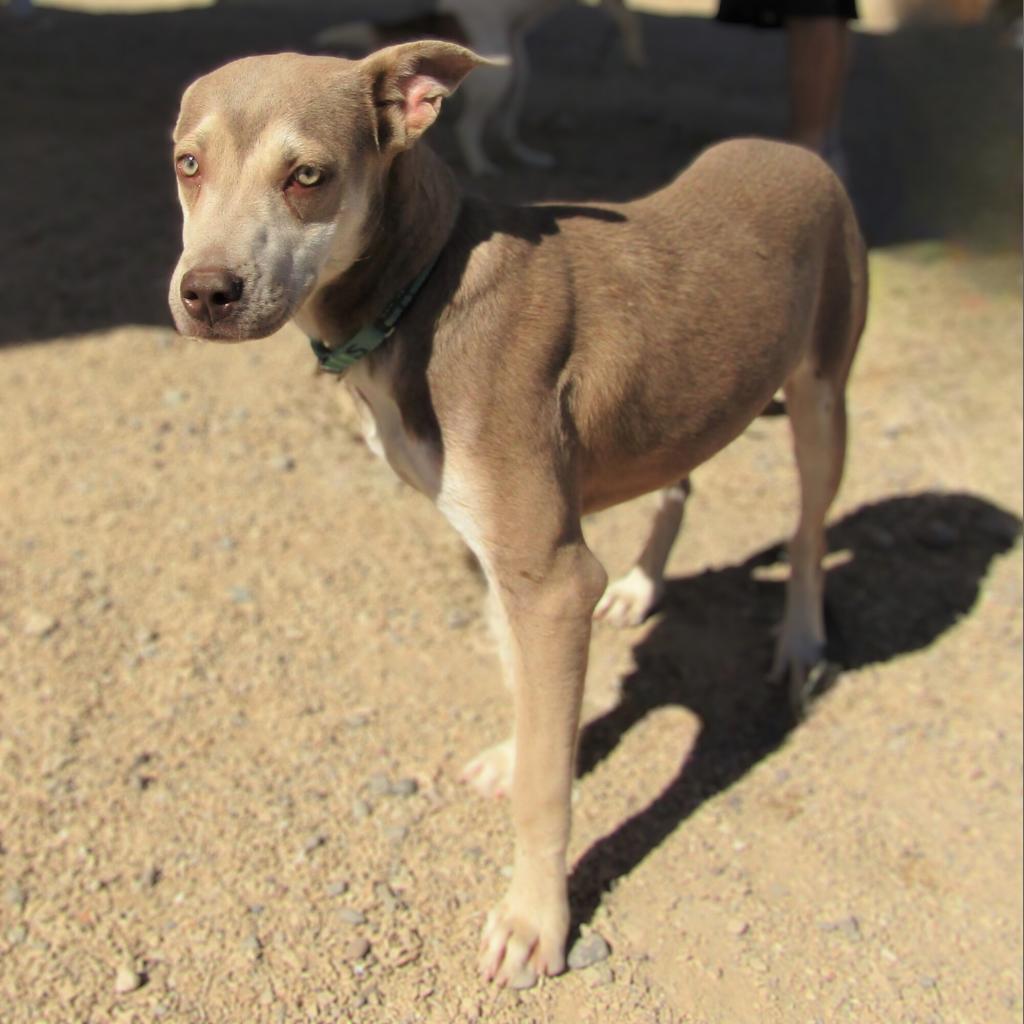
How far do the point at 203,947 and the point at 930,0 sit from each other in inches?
546

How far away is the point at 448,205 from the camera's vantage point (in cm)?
288

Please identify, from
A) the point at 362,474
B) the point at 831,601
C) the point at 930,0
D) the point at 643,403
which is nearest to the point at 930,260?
the point at 831,601

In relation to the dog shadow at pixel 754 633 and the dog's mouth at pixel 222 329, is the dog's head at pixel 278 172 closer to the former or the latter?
the dog's mouth at pixel 222 329

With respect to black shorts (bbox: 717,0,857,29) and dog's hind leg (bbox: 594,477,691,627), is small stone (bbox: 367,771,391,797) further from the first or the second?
black shorts (bbox: 717,0,857,29)

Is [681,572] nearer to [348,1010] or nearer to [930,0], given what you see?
[348,1010]

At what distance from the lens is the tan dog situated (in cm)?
251

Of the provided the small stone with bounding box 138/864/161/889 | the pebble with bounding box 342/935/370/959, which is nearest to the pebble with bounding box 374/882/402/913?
the pebble with bounding box 342/935/370/959

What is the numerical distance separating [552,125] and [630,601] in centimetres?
580

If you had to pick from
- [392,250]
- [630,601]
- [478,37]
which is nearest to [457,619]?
[630,601]

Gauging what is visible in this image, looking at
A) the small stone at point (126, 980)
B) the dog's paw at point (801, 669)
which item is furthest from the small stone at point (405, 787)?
the dog's paw at point (801, 669)

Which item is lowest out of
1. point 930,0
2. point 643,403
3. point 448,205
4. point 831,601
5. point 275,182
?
point 930,0

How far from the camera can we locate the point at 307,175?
2.52m

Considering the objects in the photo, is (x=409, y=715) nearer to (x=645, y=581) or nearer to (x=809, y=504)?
(x=645, y=581)

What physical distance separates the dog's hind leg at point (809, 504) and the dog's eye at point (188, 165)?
186 cm
